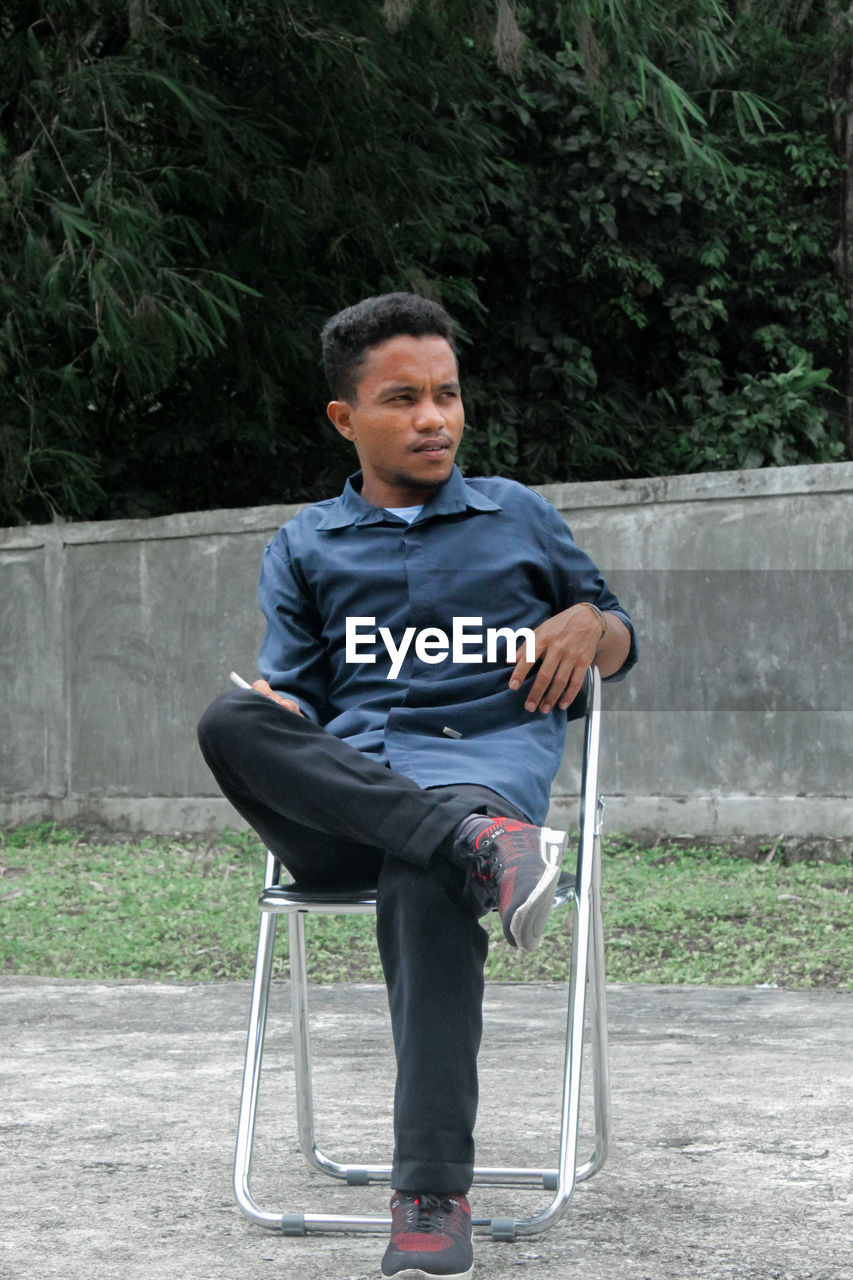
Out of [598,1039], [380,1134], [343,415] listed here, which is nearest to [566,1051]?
[598,1039]

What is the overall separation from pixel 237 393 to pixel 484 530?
7.20 m

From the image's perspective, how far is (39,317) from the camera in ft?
26.5

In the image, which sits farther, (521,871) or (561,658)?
(561,658)

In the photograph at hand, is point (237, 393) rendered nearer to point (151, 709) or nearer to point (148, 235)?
point (148, 235)

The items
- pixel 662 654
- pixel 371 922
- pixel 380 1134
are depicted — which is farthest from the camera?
pixel 662 654

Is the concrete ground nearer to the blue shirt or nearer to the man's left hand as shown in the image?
the blue shirt

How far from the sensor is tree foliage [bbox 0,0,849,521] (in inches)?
312

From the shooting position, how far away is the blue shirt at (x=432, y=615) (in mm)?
2455

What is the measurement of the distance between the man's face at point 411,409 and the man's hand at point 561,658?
336 mm

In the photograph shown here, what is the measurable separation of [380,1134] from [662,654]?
4.11m

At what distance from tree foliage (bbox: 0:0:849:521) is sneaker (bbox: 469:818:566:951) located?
5.35 metres

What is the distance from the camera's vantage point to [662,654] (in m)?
6.84

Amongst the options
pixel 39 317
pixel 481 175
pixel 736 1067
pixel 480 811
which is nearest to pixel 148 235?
pixel 39 317

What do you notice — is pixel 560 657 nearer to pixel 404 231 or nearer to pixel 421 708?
pixel 421 708
